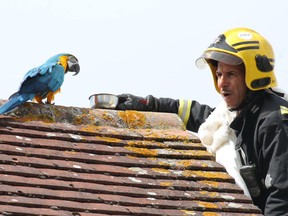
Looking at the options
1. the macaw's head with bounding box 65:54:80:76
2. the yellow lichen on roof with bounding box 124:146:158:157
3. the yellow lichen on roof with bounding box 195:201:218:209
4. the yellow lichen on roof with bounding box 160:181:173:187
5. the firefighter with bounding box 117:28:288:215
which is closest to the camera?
the yellow lichen on roof with bounding box 195:201:218:209

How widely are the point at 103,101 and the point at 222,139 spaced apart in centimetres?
102

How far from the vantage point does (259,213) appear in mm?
6352

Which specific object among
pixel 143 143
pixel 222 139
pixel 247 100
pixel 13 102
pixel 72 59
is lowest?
pixel 222 139

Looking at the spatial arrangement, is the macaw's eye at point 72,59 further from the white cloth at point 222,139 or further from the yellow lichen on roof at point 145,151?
the yellow lichen on roof at point 145,151

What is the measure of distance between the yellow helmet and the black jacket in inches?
5.4

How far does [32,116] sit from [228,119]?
1.61 meters

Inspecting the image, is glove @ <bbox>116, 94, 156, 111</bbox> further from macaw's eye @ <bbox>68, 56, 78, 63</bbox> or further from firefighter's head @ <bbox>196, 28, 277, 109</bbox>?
firefighter's head @ <bbox>196, 28, 277, 109</bbox>

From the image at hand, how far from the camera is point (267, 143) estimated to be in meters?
7.10

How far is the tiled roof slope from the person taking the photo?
6.00 meters

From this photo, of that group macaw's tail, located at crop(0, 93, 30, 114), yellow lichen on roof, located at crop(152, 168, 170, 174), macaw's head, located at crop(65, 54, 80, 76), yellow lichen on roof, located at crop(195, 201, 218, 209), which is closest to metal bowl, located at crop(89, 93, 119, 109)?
macaw's head, located at crop(65, 54, 80, 76)

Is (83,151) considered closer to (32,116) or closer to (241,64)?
(32,116)

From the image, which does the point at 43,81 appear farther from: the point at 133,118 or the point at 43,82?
the point at 133,118

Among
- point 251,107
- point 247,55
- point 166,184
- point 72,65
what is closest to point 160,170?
point 166,184

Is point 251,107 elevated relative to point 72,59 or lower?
lower
